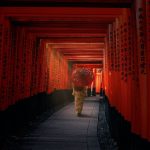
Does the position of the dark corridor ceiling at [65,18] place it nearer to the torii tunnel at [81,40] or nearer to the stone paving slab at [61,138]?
the torii tunnel at [81,40]

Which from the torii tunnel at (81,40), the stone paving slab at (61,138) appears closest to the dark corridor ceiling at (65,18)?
the torii tunnel at (81,40)

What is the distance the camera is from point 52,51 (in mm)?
14367

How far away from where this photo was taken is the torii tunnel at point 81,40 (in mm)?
4227

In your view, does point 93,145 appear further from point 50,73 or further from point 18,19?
point 50,73

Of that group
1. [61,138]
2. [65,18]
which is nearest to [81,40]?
[65,18]

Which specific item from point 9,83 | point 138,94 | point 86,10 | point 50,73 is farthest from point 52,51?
point 138,94

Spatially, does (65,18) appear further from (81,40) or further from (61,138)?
(81,40)

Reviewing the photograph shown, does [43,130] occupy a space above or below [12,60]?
below

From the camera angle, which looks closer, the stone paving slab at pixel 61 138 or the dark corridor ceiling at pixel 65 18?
the dark corridor ceiling at pixel 65 18

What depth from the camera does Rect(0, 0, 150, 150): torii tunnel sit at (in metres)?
4.23

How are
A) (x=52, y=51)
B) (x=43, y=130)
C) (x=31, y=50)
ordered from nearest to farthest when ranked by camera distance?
(x=43, y=130)
(x=31, y=50)
(x=52, y=51)

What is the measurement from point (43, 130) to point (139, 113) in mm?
5159

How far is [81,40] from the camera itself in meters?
11.5

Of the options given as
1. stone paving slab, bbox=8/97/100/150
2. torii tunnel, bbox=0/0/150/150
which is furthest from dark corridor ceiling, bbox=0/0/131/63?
stone paving slab, bbox=8/97/100/150
